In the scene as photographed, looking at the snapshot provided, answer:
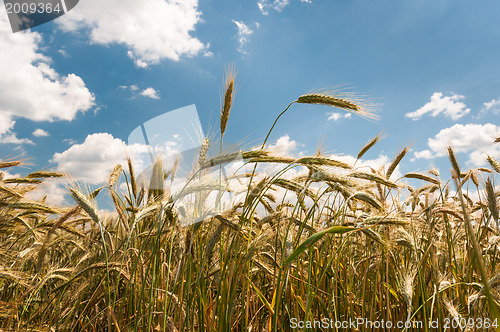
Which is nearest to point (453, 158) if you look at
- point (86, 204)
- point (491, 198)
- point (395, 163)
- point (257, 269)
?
point (395, 163)

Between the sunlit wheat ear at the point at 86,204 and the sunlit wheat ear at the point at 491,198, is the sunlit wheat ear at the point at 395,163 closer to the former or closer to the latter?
the sunlit wheat ear at the point at 491,198

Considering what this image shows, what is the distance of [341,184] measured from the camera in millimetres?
2205

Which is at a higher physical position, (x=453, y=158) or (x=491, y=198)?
(x=453, y=158)

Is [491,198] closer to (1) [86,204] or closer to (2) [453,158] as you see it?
(2) [453,158]

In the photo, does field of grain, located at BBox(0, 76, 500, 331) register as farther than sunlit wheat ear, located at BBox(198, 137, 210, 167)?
No

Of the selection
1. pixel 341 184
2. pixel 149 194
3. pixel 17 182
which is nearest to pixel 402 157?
pixel 341 184

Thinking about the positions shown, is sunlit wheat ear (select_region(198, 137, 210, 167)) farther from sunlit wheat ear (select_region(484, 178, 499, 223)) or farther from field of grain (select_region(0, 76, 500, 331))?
sunlit wheat ear (select_region(484, 178, 499, 223))

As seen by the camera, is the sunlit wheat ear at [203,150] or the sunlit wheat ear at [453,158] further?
the sunlit wheat ear at [453,158]

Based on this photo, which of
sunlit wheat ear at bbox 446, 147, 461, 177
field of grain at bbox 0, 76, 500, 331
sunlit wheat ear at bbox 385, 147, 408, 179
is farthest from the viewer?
sunlit wheat ear at bbox 385, 147, 408, 179

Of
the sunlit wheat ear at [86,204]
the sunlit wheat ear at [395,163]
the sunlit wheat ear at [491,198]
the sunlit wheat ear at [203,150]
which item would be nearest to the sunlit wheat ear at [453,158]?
the sunlit wheat ear at [395,163]

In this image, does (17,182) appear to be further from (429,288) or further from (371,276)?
(429,288)

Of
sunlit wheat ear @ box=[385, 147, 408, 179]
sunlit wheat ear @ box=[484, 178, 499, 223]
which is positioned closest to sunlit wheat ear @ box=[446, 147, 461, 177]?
sunlit wheat ear @ box=[385, 147, 408, 179]

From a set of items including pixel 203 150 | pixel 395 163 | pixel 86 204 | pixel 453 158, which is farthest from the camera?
pixel 395 163

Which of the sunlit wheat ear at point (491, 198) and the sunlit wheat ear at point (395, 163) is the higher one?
the sunlit wheat ear at point (395, 163)
